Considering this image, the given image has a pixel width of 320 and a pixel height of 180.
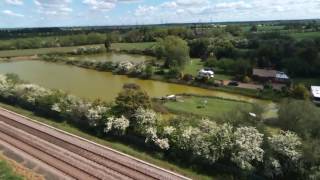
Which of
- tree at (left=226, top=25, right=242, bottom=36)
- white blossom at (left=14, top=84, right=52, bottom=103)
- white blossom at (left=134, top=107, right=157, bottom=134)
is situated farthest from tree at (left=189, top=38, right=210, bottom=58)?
white blossom at (left=134, top=107, right=157, bottom=134)

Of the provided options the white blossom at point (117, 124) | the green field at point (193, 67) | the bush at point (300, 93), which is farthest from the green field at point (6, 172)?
the green field at point (193, 67)

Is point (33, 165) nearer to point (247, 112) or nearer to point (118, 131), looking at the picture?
point (118, 131)

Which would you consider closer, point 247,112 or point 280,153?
point 280,153

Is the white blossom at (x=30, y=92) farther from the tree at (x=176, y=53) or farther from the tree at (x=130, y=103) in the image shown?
the tree at (x=176, y=53)

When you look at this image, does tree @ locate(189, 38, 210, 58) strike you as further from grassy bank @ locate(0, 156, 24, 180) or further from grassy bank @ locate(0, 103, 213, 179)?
grassy bank @ locate(0, 156, 24, 180)

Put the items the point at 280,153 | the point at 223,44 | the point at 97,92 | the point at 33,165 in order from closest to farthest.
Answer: the point at 280,153 → the point at 33,165 → the point at 97,92 → the point at 223,44

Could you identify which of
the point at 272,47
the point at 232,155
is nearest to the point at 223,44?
the point at 272,47
